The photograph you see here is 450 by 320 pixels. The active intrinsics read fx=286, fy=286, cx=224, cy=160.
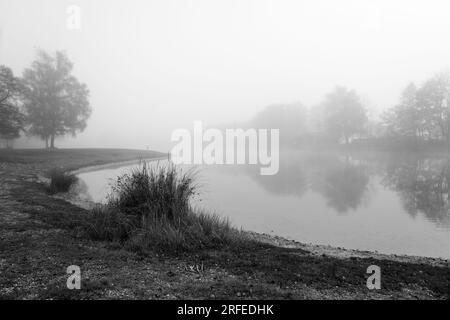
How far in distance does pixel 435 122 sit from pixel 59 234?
5608 centimetres

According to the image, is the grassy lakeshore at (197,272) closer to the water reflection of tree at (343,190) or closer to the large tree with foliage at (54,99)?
the water reflection of tree at (343,190)

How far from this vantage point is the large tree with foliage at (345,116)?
5572 cm

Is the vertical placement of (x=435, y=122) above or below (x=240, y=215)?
above

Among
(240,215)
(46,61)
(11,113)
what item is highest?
(46,61)

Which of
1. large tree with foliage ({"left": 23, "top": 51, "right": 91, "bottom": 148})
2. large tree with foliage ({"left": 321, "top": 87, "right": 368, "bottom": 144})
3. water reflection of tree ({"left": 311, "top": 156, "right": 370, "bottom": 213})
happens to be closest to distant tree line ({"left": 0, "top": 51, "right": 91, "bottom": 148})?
large tree with foliage ({"left": 23, "top": 51, "right": 91, "bottom": 148})

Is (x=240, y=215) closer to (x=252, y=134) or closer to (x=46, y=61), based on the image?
(x=46, y=61)

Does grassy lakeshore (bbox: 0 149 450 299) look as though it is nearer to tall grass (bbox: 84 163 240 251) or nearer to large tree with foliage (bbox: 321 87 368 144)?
tall grass (bbox: 84 163 240 251)

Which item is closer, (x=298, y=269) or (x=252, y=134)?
(x=298, y=269)

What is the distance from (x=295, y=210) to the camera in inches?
491

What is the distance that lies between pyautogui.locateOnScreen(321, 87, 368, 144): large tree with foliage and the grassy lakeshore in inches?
2114

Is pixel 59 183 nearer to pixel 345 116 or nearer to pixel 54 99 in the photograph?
pixel 54 99

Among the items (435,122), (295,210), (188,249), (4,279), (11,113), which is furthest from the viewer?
(435,122)

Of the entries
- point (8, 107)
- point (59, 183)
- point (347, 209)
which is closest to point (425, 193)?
point (347, 209)

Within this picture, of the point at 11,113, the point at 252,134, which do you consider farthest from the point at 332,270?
the point at 252,134
